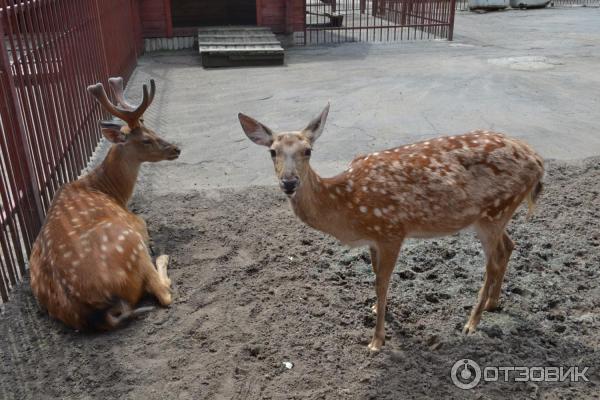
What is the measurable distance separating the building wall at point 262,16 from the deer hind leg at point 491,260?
10.9 m

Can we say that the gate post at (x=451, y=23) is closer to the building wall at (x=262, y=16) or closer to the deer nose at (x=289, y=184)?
the building wall at (x=262, y=16)

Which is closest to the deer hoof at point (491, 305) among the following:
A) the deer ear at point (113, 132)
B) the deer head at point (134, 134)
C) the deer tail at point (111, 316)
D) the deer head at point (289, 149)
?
the deer head at point (289, 149)

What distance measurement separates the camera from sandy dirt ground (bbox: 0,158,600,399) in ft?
11.2

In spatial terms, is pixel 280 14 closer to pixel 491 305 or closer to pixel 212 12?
pixel 212 12

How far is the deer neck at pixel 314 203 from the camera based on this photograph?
12.0 ft

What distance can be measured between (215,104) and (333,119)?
6.73 ft

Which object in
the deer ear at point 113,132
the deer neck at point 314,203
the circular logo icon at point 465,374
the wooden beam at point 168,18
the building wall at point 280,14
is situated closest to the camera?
the circular logo icon at point 465,374

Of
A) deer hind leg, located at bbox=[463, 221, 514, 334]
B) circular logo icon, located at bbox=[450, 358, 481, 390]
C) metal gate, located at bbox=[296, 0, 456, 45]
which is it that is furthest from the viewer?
metal gate, located at bbox=[296, 0, 456, 45]

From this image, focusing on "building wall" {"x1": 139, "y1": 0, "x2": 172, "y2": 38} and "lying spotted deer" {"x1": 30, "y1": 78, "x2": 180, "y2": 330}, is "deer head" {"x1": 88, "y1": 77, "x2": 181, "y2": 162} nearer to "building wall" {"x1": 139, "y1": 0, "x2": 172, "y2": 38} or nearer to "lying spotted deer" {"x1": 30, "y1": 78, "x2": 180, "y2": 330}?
"lying spotted deer" {"x1": 30, "y1": 78, "x2": 180, "y2": 330}

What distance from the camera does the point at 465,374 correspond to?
343 cm

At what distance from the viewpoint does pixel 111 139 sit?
5.24 m

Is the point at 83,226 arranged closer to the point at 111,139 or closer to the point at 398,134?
the point at 111,139

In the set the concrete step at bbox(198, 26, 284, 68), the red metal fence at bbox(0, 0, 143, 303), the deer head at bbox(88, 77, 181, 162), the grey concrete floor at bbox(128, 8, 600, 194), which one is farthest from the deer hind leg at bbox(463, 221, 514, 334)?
the concrete step at bbox(198, 26, 284, 68)

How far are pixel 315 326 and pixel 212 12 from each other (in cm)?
1336
